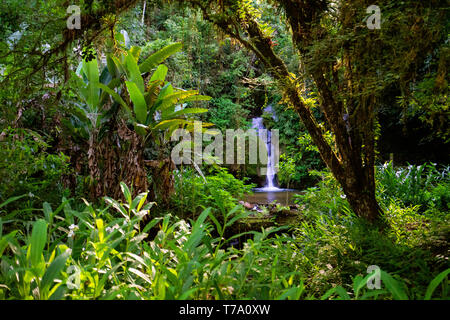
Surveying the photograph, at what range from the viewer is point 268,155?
30.9 feet

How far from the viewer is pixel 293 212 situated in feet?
12.8

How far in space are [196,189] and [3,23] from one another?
7.53 ft

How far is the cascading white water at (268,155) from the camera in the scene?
871 centimetres

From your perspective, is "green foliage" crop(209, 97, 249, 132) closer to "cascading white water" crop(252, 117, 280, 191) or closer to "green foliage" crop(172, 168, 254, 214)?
"cascading white water" crop(252, 117, 280, 191)

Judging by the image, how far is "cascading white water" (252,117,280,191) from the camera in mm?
8711

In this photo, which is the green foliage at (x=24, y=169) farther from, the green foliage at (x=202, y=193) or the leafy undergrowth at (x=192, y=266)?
the green foliage at (x=202, y=193)

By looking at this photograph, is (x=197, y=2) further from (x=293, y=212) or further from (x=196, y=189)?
(x=293, y=212)

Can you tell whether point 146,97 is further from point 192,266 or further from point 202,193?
point 192,266

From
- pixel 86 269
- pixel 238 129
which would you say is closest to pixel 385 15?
pixel 86 269

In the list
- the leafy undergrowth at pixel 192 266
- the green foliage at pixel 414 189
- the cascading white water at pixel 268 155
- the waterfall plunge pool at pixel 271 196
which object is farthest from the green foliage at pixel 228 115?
the leafy undergrowth at pixel 192 266

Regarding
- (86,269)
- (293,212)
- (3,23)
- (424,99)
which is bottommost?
(293,212)

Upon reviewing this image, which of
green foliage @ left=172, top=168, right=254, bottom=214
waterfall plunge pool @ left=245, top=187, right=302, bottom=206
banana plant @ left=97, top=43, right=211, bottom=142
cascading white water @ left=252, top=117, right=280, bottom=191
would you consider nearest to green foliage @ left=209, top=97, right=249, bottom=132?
cascading white water @ left=252, top=117, right=280, bottom=191

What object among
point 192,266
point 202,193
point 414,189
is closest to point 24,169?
point 202,193
